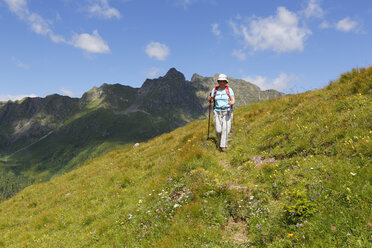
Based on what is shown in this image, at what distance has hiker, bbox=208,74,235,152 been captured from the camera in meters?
11.7

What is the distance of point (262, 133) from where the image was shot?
1160 centimetres

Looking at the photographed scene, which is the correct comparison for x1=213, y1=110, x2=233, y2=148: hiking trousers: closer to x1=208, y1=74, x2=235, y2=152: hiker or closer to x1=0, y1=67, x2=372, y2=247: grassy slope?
x1=208, y1=74, x2=235, y2=152: hiker

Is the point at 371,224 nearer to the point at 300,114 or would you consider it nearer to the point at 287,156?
the point at 287,156

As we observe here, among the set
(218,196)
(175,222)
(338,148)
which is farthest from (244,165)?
(175,222)

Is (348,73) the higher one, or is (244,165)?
(348,73)

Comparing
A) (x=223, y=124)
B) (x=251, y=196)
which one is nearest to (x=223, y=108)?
(x=223, y=124)

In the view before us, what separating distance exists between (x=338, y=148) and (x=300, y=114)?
4.55 metres

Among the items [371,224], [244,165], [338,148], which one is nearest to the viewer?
[371,224]

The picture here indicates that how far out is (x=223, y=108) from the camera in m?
12.0

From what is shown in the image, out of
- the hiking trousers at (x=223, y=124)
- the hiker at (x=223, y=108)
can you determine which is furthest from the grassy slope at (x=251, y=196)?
the hiker at (x=223, y=108)

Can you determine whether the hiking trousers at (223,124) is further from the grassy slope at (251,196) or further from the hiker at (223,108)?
the grassy slope at (251,196)

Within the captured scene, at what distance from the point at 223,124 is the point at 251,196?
5588mm

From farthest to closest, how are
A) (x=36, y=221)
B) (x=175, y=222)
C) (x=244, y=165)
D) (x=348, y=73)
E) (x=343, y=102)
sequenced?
(x=348, y=73)
(x=36, y=221)
(x=343, y=102)
(x=244, y=165)
(x=175, y=222)

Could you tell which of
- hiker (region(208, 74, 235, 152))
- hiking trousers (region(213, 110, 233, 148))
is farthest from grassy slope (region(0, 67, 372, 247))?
hiker (region(208, 74, 235, 152))
